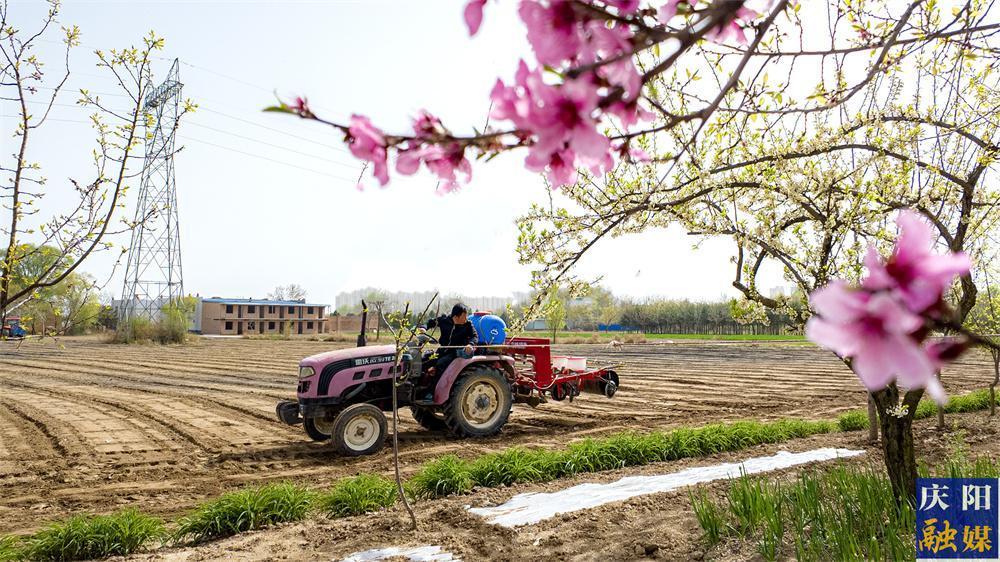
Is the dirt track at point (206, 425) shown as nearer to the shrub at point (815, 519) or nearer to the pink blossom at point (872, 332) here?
the shrub at point (815, 519)

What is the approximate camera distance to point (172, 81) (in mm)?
37719

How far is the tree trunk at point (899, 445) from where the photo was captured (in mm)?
3695

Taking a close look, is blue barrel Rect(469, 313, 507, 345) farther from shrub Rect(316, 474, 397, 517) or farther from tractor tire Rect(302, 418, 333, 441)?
shrub Rect(316, 474, 397, 517)

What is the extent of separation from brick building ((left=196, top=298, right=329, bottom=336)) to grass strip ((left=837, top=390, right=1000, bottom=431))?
6085cm

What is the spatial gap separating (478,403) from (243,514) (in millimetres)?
3477

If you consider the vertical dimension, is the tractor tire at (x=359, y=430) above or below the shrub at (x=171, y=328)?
below

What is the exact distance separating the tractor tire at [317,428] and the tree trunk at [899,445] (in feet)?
17.9

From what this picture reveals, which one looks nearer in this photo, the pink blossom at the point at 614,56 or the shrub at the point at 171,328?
the pink blossom at the point at 614,56

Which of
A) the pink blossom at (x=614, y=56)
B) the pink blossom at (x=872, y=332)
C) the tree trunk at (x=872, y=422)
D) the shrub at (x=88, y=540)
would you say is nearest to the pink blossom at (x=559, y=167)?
the pink blossom at (x=614, y=56)

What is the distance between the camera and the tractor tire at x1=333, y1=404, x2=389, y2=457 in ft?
21.2

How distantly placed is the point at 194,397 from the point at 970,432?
11441 mm

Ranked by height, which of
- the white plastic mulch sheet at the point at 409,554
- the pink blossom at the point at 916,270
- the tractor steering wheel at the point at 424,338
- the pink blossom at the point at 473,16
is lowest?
the white plastic mulch sheet at the point at 409,554

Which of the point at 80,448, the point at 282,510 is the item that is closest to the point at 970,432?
the point at 282,510

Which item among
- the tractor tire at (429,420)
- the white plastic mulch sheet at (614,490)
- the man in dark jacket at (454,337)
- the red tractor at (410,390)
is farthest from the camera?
the tractor tire at (429,420)
